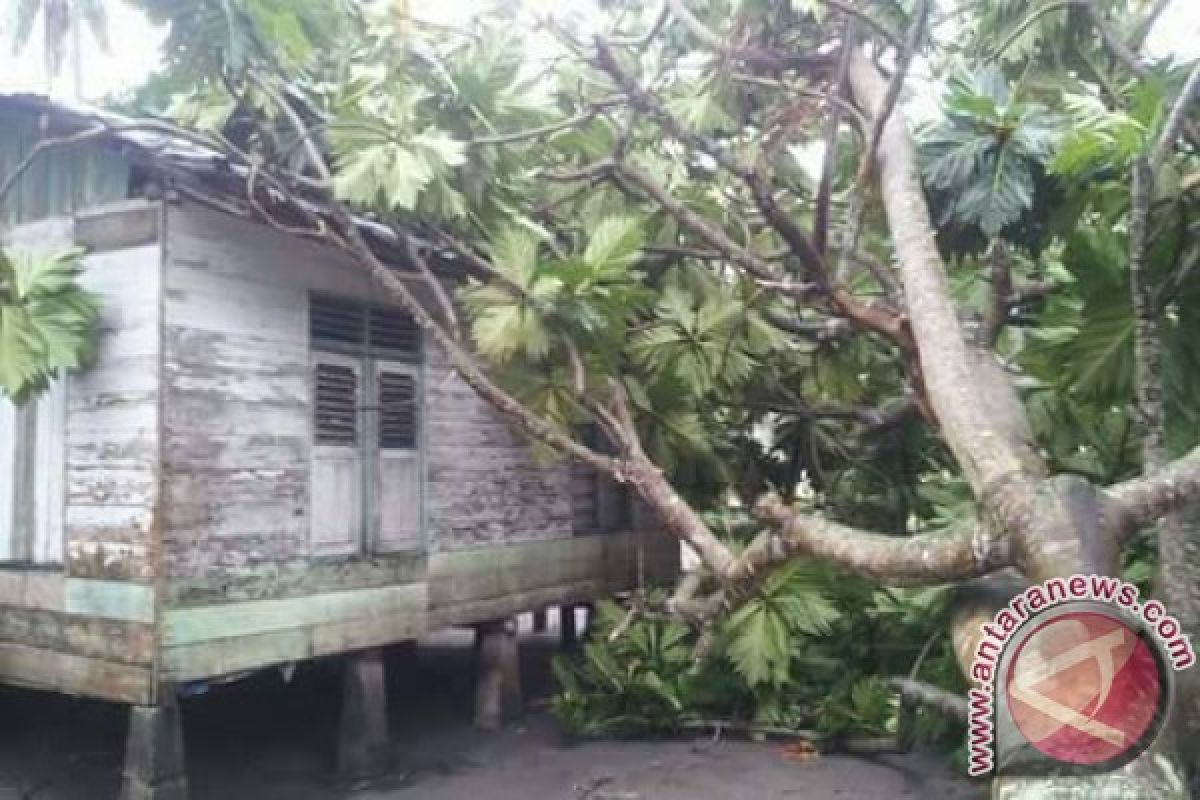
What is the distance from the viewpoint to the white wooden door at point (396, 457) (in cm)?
585

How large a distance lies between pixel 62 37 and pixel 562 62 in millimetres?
2470

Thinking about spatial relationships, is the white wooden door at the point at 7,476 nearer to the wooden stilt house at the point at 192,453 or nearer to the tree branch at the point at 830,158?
the wooden stilt house at the point at 192,453

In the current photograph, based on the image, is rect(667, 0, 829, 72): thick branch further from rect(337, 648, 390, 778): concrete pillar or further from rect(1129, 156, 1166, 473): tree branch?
rect(337, 648, 390, 778): concrete pillar

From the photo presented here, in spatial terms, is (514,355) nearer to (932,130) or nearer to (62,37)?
(932,130)

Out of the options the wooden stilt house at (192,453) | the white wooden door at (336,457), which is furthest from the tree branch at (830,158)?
the white wooden door at (336,457)

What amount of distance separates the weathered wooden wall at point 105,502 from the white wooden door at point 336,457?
0.96m

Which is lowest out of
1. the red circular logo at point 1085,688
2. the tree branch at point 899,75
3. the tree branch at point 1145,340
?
the red circular logo at point 1085,688

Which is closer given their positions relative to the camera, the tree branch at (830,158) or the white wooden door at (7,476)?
the tree branch at (830,158)

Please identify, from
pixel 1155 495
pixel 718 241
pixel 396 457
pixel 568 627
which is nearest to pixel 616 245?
pixel 718 241

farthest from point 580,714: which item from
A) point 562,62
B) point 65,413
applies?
point 562,62

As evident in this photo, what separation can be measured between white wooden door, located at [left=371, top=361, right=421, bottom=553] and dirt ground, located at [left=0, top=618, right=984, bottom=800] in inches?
52.9

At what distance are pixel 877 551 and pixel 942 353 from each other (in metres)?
0.61

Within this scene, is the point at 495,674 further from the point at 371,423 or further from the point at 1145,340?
the point at 1145,340

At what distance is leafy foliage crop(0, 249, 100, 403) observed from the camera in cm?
425
